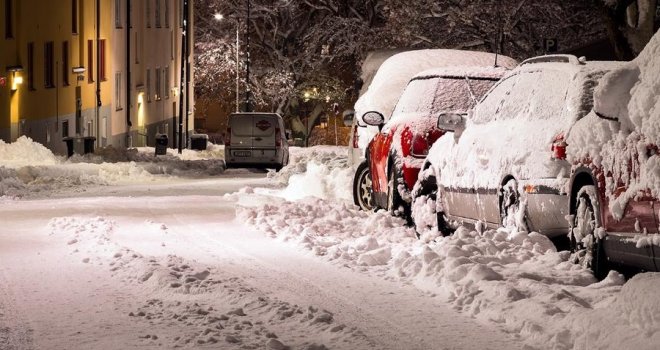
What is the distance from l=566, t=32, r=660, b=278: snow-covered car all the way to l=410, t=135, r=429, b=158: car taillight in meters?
5.23

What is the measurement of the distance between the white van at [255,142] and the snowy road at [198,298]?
2289cm

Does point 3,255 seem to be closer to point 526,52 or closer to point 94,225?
point 94,225

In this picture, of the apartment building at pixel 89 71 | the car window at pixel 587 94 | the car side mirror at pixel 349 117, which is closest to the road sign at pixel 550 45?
the car side mirror at pixel 349 117

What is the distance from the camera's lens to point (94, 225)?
16656 mm

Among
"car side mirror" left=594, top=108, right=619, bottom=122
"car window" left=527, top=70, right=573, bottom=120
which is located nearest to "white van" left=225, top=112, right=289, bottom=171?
"car window" left=527, top=70, right=573, bottom=120

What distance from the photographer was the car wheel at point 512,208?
1179 centimetres

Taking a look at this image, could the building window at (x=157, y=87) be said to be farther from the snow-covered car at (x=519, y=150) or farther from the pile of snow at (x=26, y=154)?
the snow-covered car at (x=519, y=150)

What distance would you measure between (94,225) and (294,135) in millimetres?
60844

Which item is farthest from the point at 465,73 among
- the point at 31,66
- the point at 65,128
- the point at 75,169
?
A: the point at 65,128

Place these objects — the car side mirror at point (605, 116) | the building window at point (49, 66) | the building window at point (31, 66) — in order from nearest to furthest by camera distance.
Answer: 1. the car side mirror at point (605, 116)
2. the building window at point (31, 66)
3. the building window at point (49, 66)

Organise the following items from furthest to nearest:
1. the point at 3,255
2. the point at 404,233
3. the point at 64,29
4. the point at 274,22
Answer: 1. the point at 274,22
2. the point at 64,29
3. the point at 404,233
4. the point at 3,255

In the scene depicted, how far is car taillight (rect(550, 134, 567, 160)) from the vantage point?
11031mm

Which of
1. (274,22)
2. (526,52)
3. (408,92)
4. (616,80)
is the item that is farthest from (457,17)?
(274,22)

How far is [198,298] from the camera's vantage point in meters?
10.3
